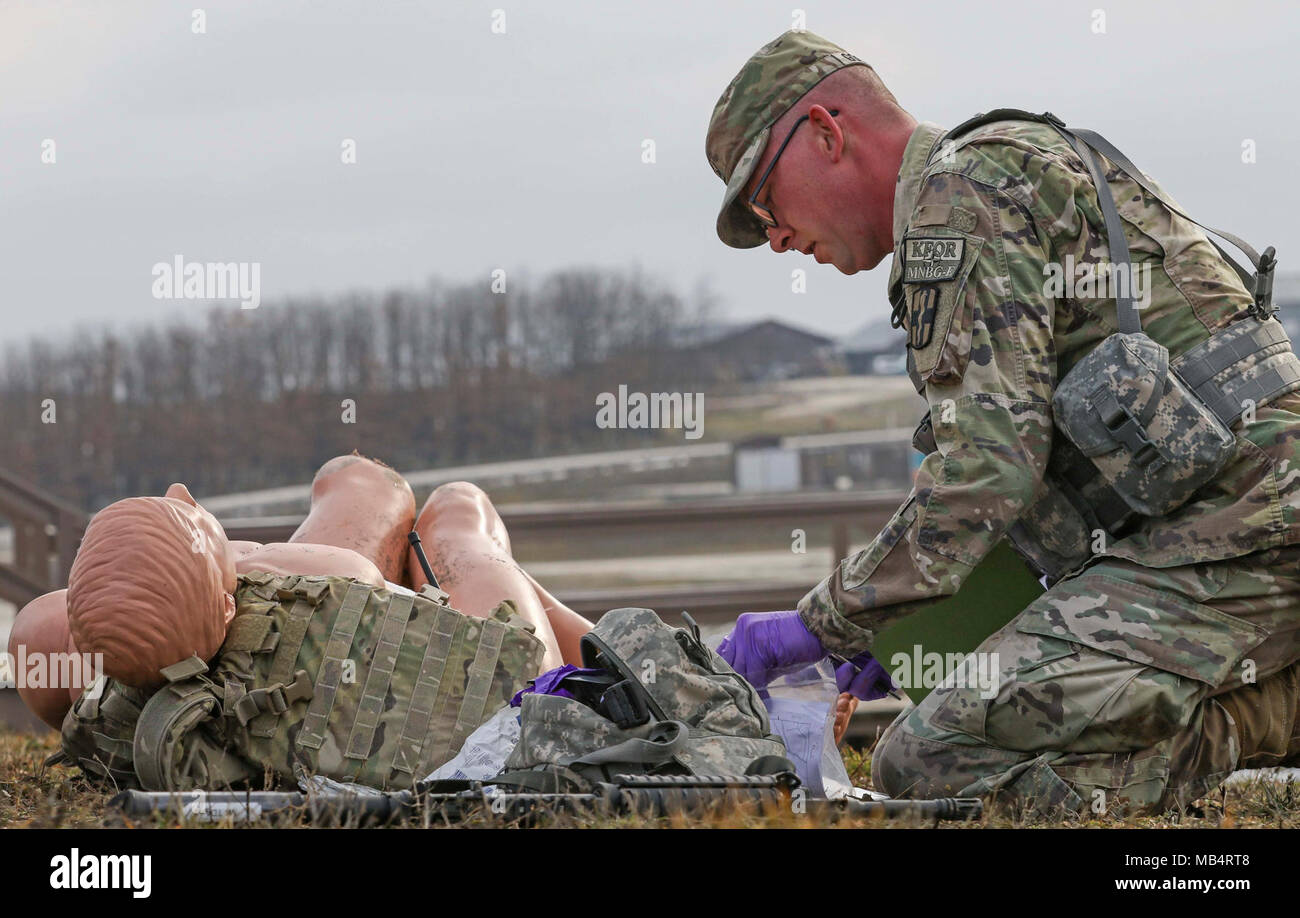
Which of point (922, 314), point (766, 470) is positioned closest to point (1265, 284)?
point (922, 314)

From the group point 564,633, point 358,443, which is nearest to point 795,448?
point 358,443

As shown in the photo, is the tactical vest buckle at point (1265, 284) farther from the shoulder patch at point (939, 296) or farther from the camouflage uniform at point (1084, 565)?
the shoulder patch at point (939, 296)

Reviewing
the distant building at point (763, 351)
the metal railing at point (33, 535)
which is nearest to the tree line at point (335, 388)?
the distant building at point (763, 351)

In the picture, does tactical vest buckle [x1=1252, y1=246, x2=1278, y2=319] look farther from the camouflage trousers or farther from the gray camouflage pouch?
the gray camouflage pouch

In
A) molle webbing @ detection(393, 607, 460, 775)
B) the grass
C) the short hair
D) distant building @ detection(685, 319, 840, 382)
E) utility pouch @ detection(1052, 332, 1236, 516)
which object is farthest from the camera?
distant building @ detection(685, 319, 840, 382)

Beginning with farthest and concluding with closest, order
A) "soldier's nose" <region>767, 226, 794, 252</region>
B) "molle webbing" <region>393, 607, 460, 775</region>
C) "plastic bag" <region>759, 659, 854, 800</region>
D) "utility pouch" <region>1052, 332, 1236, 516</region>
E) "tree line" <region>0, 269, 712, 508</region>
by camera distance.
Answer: "tree line" <region>0, 269, 712, 508</region> → "soldier's nose" <region>767, 226, 794, 252</region> → "molle webbing" <region>393, 607, 460, 775</region> → "plastic bag" <region>759, 659, 854, 800</region> → "utility pouch" <region>1052, 332, 1236, 516</region>

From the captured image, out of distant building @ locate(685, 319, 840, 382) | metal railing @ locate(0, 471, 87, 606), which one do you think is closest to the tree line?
distant building @ locate(685, 319, 840, 382)

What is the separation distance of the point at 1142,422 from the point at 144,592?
2274 millimetres

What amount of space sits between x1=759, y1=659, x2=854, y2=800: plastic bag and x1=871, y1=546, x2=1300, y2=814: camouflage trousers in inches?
7.4

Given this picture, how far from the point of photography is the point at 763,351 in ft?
140

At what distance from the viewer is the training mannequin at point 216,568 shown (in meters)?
3.01

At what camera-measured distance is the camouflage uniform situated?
290 cm

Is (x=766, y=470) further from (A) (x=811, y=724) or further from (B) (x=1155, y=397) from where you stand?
(B) (x=1155, y=397)

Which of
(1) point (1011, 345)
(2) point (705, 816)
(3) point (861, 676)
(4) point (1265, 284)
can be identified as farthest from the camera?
(3) point (861, 676)
